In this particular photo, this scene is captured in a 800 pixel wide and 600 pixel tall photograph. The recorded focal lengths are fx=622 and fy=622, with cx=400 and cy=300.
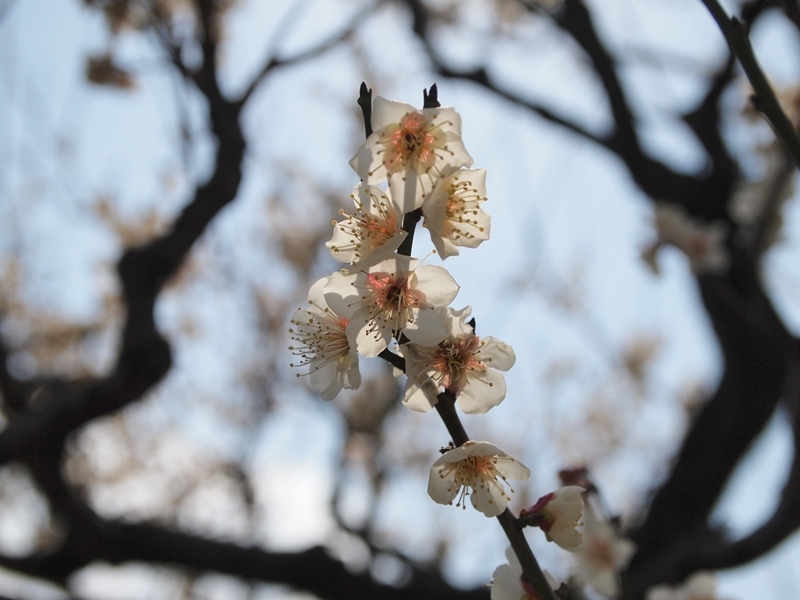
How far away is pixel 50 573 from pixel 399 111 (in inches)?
133

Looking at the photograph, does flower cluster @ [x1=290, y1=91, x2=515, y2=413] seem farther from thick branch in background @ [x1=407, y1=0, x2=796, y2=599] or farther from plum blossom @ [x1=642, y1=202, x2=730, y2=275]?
thick branch in background @ [x1=407, y1=0, x2=796, y2=599]

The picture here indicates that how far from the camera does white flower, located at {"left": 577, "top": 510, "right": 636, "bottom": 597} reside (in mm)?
1665

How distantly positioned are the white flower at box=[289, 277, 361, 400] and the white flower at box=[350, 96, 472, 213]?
212 mm

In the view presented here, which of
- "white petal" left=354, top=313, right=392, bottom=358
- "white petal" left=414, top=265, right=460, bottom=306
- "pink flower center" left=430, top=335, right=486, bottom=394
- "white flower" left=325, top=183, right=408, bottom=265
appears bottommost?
"pink flower center" left=430, top=335, right=486, bottom=394

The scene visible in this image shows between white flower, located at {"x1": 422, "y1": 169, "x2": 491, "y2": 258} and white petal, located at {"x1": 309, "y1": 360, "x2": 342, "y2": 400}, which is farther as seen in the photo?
white petal, located at {"x1": 309, "y1": 360, "x2": 342, "y2": 400}

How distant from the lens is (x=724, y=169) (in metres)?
4.21

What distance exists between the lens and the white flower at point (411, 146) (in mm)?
929

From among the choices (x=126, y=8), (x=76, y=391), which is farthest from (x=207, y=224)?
(x=126, y=8)

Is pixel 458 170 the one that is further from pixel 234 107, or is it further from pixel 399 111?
pixel 234 107

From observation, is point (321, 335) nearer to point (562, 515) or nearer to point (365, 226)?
point (365, 226)

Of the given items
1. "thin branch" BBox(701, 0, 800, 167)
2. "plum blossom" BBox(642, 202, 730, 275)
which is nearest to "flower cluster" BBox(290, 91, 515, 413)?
"thin branch" BBox(701, 0, 800, 167)

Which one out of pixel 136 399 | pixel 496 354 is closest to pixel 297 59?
pixel 136 399

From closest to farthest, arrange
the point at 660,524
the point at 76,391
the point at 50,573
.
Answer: the point at 76,391, the point at 50,573, the point at 660,524

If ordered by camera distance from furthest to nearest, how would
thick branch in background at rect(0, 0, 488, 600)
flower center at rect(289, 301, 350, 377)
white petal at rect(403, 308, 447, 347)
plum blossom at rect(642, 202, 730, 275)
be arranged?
plum blossom at rect(642, 202, 730, 275)
thick branch in background at rect(0, 0, 488, 600)
flower center at rect(289, 301, 350, 377)
white petal at rect(403, 308, 447, 347)
